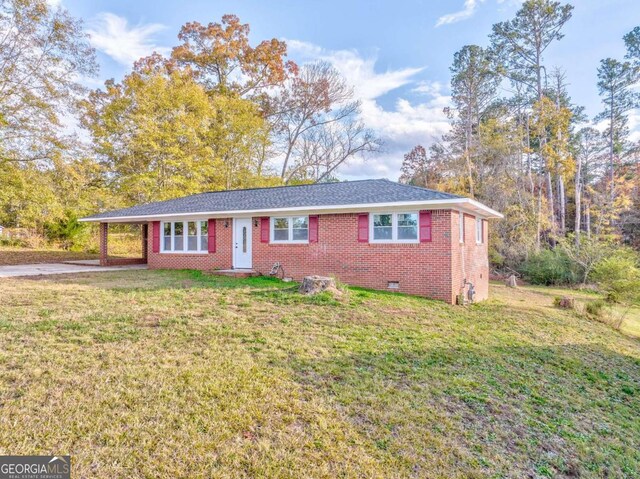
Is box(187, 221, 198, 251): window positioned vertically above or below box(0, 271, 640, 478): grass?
above

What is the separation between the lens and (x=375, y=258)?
10.8 meters

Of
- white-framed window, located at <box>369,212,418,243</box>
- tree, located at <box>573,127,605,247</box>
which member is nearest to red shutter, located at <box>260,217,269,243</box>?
white-framed window, located at <box>369,212,418,243</box>

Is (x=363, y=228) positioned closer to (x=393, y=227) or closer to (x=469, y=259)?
(x=393, y=227)

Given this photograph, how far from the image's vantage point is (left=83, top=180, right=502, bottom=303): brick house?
10141 millimetres

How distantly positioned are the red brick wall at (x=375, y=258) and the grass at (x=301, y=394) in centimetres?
279

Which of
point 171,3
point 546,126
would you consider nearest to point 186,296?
point 171,3

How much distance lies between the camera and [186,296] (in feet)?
27.3

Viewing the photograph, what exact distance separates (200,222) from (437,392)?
1206cm

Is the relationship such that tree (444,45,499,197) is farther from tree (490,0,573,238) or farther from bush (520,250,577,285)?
bush (520,250,577,285)

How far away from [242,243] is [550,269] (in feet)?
51.1

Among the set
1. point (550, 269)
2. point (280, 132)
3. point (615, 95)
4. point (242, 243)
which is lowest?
point (550, 269)

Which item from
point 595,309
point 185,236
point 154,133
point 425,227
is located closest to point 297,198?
point 425,227

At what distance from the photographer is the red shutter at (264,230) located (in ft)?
41.7

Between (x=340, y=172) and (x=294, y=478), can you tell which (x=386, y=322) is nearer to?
(x=294, y=478)
